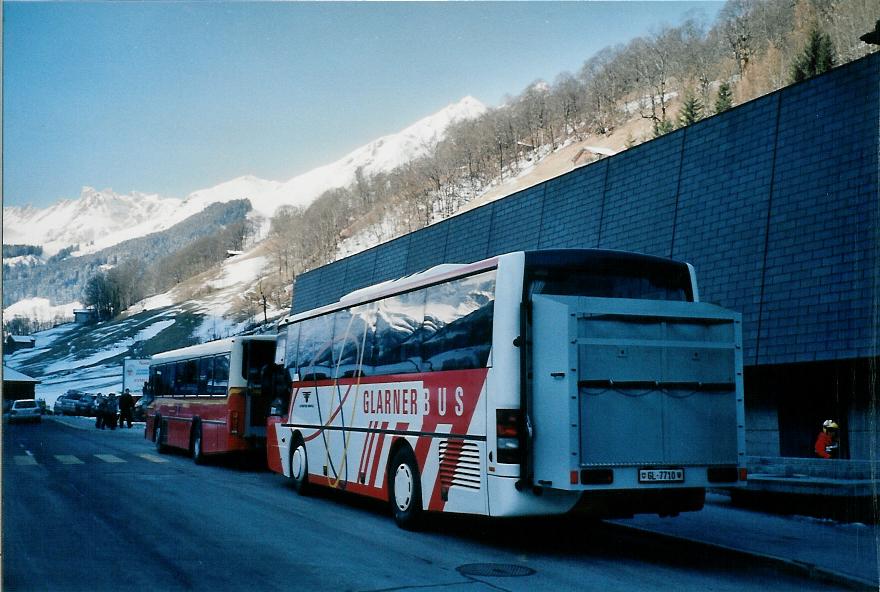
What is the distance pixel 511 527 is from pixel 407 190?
12082 cm

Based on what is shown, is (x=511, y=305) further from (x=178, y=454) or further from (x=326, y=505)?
(x=178, y=454)

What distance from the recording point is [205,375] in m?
21.2

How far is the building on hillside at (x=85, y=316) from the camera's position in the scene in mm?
82825

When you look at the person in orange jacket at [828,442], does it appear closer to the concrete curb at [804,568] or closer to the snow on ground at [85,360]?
the concrete curb at [804,568]

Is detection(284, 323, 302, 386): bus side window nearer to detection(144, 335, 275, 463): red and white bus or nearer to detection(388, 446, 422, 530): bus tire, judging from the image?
detection(144, 335, 275, 463): red and white bus

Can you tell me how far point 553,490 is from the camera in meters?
8.84

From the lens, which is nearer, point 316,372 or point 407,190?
point 316,372

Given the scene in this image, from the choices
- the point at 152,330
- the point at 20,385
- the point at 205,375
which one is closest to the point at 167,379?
the point at 205,375

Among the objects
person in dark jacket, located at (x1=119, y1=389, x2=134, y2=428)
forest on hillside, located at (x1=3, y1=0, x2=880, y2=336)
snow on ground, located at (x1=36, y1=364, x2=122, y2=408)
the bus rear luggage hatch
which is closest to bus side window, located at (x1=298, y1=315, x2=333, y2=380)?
the bus rear luggage hatch

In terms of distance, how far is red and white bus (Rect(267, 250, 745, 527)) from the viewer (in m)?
8.65

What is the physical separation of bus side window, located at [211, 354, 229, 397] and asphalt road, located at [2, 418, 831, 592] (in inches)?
213

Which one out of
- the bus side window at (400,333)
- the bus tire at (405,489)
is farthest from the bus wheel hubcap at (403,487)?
the bus side window at (400,333)

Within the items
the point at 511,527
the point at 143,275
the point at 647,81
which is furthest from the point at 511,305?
the point at 143,275

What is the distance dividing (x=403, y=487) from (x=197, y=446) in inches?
475
